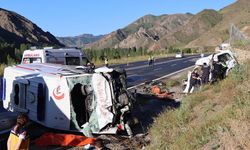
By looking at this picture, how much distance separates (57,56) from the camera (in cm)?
1778

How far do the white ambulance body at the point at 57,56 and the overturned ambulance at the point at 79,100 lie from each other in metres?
5.00

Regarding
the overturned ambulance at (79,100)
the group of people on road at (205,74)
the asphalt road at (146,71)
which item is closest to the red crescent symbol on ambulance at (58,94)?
the overturned ambulance at (79,100)

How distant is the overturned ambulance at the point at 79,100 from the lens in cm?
1158

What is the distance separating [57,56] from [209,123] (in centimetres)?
1051

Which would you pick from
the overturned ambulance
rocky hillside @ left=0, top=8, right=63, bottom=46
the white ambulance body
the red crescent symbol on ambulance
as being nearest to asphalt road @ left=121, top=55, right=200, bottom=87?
the white ambulance body

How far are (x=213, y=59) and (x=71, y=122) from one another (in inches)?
381

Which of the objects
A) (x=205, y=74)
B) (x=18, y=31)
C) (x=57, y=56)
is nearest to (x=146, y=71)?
(x=205, y=74)

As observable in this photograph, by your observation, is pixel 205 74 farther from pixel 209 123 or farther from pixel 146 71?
pixel 146 71

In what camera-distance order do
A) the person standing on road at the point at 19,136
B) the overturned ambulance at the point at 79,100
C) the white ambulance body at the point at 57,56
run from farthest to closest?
the white ambulance body at the point at 57,56
the overturned ambulance at the point at 79,100
the person standing on road at the point at 19,136

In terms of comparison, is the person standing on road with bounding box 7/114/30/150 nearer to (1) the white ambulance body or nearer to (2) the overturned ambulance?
(2) the overturned ambulance

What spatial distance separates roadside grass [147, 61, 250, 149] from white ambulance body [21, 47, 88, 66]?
670 centimetres

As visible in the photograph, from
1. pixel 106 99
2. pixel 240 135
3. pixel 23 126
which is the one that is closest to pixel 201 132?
pixel 240 135

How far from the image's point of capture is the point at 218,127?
295 inches

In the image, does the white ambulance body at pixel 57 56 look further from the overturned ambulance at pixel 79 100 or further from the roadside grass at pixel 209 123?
the roadside grass at pixel 209 123
